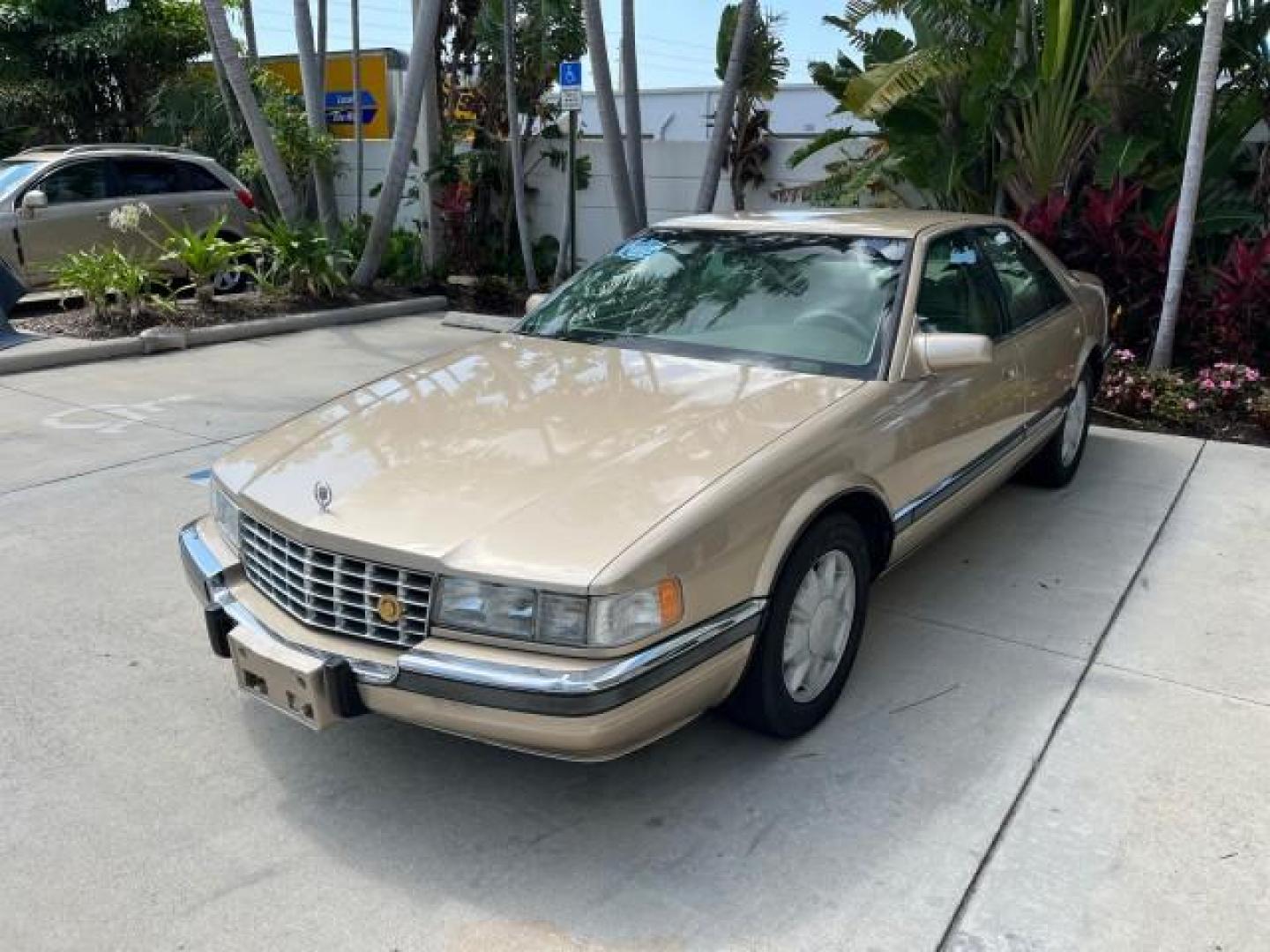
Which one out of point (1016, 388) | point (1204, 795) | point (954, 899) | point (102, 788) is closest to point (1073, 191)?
point (1016, 388)

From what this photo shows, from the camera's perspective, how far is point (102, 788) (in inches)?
118

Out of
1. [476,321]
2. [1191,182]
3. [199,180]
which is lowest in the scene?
[476,321]

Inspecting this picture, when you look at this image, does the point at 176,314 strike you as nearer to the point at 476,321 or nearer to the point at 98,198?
the point at 98,198

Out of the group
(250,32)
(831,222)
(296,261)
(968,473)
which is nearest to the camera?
(968,473)

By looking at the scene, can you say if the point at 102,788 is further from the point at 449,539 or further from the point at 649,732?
the point at 649,732

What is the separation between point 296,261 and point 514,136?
2708 mm

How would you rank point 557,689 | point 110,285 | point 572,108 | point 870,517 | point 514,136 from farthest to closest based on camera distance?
point 514,136 → point 572,108 → point 110,285 → point 870,517 → point 557,689

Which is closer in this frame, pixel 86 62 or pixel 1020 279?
pixel 1020 279

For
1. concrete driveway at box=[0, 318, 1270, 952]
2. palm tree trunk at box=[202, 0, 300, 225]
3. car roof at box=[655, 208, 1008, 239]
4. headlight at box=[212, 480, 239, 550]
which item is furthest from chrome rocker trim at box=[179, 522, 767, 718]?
palm tree trunk at box=[202, 0, 300, 225]

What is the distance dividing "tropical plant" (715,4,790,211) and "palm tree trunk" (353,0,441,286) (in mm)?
2850

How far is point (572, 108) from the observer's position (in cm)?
985

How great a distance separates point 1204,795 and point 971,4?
6.92 m

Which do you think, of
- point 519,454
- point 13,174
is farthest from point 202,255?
point 519,454

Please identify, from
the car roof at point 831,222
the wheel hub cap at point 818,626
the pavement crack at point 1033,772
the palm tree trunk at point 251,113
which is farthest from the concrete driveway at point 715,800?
the palm tree trunk at point 251,113
